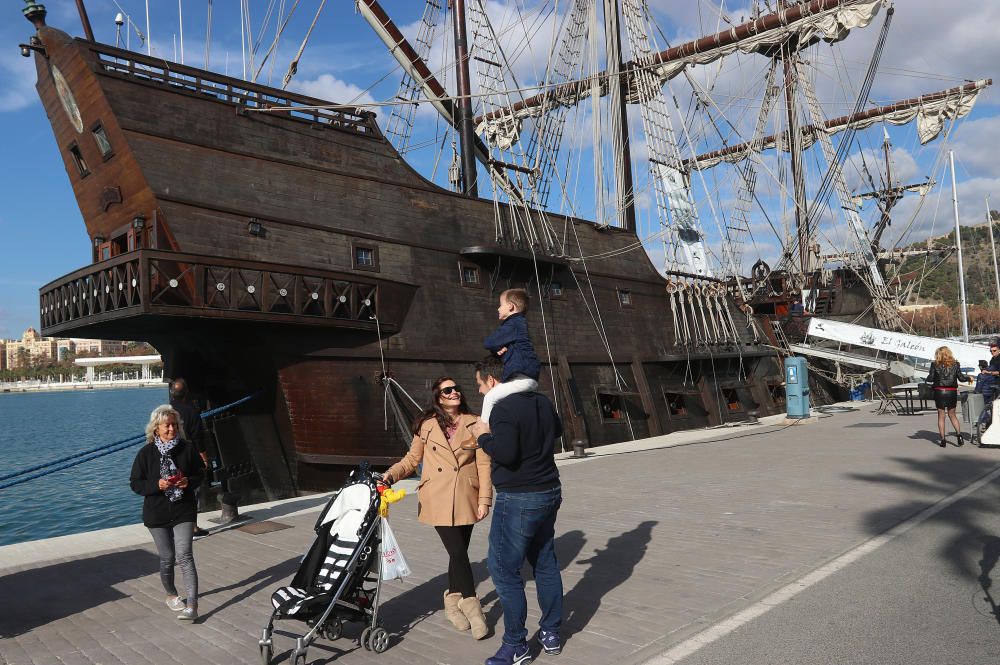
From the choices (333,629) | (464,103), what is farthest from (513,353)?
(464,103)

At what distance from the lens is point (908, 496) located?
7910 mm

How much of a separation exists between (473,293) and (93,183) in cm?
634

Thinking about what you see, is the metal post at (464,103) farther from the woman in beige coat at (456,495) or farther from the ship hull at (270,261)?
the woman in beige coat at (456,495)

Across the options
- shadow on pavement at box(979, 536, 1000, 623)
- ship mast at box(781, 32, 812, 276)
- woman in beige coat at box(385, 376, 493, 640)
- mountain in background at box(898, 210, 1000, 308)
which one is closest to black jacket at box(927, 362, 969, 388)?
shadow on pavement at box(979, 536, 1000, 623)

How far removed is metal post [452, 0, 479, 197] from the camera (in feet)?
50.5

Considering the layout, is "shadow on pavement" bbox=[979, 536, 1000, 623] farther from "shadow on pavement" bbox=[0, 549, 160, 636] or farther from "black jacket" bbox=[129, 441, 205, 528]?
"shadow on pavement" bbox=[0, 549, 160, 636]

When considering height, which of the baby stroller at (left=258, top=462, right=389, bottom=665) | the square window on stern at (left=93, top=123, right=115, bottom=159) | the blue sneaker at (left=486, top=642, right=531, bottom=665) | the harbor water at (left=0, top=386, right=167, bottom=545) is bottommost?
the harbor water at (left=0, top=386, right=167, bottom=545)

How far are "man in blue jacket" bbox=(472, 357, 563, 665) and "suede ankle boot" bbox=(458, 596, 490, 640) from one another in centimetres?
39

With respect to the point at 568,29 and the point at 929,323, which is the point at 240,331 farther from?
the point at 929,323

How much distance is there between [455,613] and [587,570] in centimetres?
154

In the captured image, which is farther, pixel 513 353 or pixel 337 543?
pixel 337 543

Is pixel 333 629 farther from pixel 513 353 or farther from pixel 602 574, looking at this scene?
pixel 602 574

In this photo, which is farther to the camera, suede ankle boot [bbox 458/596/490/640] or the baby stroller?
suede ankle boot [bbox 458/596/490/640]

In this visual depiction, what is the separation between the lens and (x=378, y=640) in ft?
14.3
